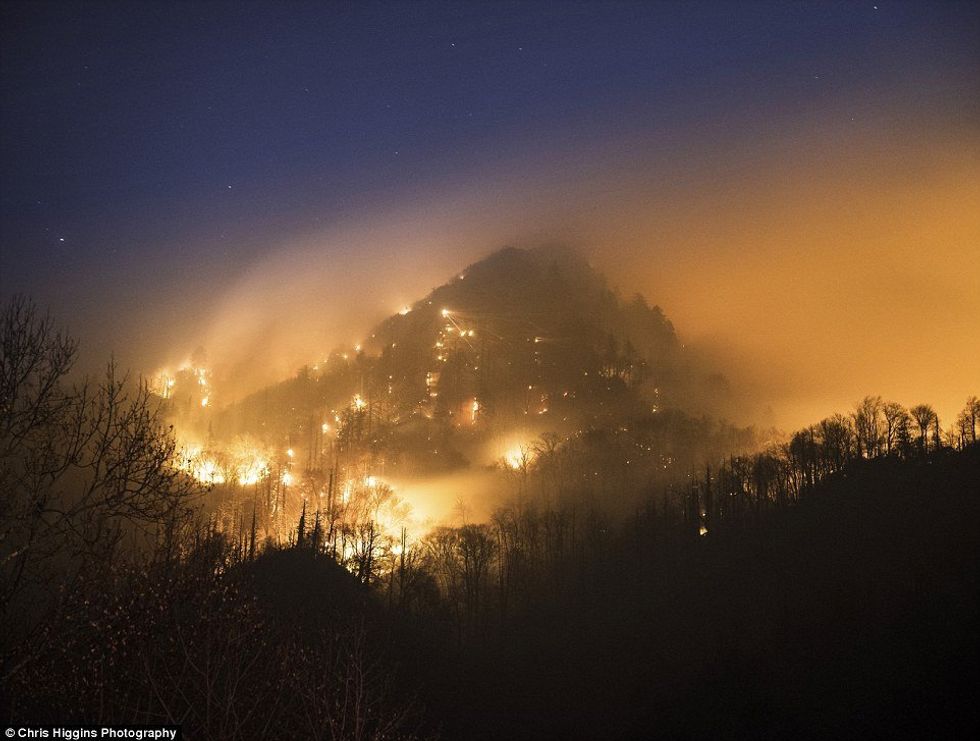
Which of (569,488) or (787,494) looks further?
(569,488)

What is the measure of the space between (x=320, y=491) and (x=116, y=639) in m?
152

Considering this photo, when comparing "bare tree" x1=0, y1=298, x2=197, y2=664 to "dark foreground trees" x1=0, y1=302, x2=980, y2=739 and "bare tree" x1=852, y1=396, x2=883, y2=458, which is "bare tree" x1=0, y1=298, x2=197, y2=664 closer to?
"dark foreground trees" x1=0, y1=302, x2=980, y2=739

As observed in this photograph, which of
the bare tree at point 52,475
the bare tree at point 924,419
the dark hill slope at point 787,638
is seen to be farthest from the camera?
the bare tree at point 924,419

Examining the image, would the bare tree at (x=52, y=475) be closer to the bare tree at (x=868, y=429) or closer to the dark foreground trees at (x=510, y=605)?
the dark foreground trees at (x=510, y=605)

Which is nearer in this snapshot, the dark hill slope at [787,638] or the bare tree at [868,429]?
the dark hill slope at [787,638]

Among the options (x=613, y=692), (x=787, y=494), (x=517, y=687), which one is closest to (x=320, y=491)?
(x=517, y=687)

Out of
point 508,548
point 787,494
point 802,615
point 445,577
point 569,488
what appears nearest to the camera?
point 802,615

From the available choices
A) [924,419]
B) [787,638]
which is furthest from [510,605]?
[924,419]

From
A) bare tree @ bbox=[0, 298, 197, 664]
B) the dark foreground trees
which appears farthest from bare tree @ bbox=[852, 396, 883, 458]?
bare tree @ bbox=[0, 298, 197, 664]

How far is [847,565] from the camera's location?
266 ft

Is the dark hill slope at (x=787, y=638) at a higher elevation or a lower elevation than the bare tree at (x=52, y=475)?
lower

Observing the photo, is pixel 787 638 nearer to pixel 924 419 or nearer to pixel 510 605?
pixel 510 605

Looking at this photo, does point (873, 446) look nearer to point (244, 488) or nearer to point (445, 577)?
point (445, 577)

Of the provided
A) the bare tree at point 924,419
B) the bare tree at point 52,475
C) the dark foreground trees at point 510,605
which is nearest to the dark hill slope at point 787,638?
the dark foreground trees at point 510,605
